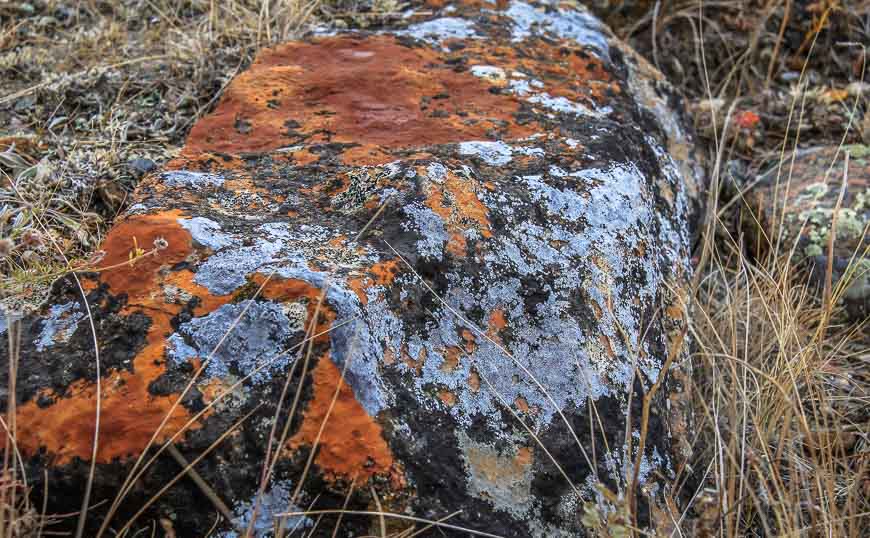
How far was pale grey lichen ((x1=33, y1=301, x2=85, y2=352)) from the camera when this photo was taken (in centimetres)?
128

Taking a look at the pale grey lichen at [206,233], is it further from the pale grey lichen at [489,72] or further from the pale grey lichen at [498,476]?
the pale grey lichen at [489,72]

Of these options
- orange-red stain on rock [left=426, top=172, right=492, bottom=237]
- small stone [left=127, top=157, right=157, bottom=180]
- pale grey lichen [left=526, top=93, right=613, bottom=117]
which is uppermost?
pale grey lichen [left=526, top=93, right=613, bottom=117]

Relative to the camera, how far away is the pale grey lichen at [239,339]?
121 cm

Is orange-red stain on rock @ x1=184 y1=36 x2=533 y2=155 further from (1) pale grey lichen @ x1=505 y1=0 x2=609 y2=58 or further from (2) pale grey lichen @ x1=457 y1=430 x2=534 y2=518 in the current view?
(2) pale grey lichen @ x1=457 y1=430 x2=534 y2=518

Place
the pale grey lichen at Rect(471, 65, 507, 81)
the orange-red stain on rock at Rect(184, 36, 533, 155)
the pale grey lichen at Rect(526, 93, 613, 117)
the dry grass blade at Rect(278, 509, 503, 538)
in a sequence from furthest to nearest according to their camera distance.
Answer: the pale grey lichen at Rect(471, 65, 507, 81) → the pale grey lichen at Rect(526, 93, 613, 117) → the orange-red stain on rock at Rect(184, 36, 533, 155) → the dry grass blade at Rect(278, 509, 503, 538)

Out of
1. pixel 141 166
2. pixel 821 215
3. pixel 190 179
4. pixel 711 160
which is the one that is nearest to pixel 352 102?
pixel 190 179

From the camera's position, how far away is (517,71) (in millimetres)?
2123

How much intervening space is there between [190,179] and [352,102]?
0.55 m

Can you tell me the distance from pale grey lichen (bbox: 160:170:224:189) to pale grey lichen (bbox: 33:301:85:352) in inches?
13.7

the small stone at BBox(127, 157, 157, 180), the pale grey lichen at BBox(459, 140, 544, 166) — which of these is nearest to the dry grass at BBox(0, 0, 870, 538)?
the small stone at BBox(127, 157, 157, 180)

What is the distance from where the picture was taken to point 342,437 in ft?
3.88

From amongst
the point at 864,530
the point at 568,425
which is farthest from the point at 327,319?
the point at 864,530

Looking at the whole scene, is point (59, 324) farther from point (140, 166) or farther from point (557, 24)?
point (557, 24)

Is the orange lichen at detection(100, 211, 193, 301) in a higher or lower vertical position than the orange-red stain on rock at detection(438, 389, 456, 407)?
higher
